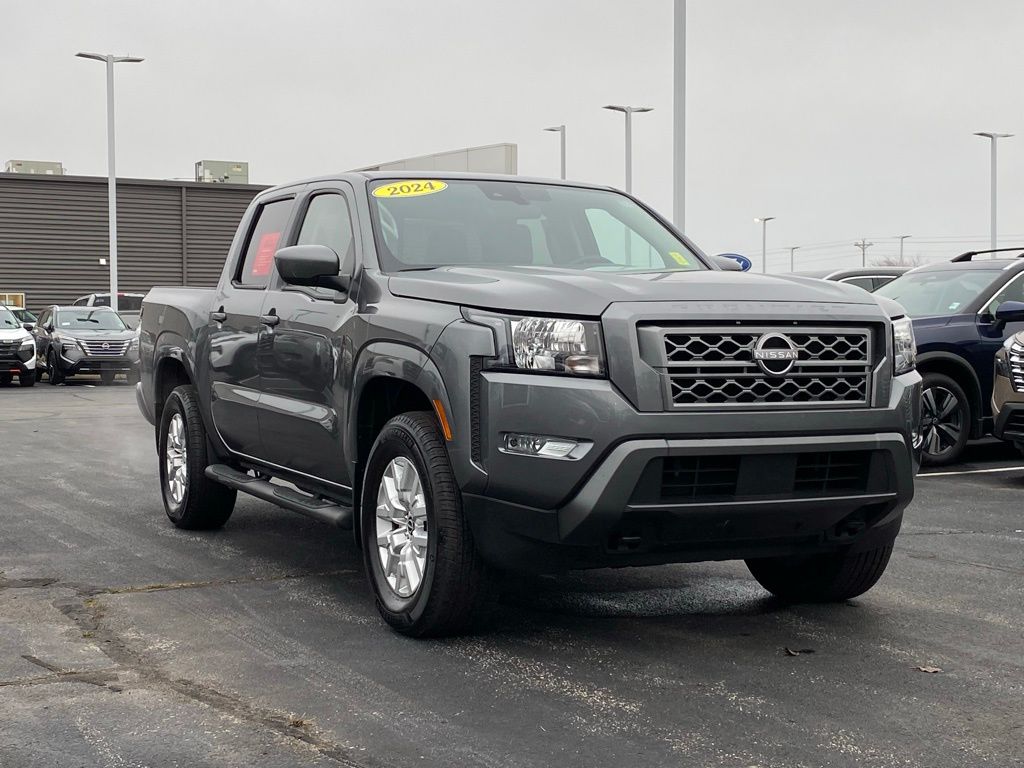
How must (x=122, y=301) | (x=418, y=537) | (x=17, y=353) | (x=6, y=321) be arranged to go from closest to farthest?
(x=418, y=537) → (x=17, y=353) → (x=6, y=321) → (x=122, y=301)

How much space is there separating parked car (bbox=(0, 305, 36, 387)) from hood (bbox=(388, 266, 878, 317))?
21182 mm

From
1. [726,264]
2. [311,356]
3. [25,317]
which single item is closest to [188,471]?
[311,356]

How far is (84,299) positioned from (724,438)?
3583 cm

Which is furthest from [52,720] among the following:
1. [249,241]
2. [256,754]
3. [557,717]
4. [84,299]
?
[84,299]

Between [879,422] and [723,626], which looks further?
[723,626]

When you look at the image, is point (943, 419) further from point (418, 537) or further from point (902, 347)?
point (418, 537)

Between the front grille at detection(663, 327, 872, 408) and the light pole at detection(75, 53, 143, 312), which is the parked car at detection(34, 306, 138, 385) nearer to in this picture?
the light pole at detection(75, 53, 143, 312)

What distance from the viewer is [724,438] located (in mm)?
4852

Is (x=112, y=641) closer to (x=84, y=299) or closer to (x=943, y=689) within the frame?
(x=943, y=689)

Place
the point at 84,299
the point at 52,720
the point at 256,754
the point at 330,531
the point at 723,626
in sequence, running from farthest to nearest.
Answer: the point at 84,299, the point at 330,531, the point at 723,626, the point at 52,720, the point at 256,754

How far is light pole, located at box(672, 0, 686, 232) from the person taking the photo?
64.2 ft

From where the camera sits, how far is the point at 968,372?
1142 centimetres

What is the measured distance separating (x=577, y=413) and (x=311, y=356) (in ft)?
6.33

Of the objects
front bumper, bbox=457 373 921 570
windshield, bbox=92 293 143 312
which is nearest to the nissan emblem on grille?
front bumper, bbox=457 373 921 570
